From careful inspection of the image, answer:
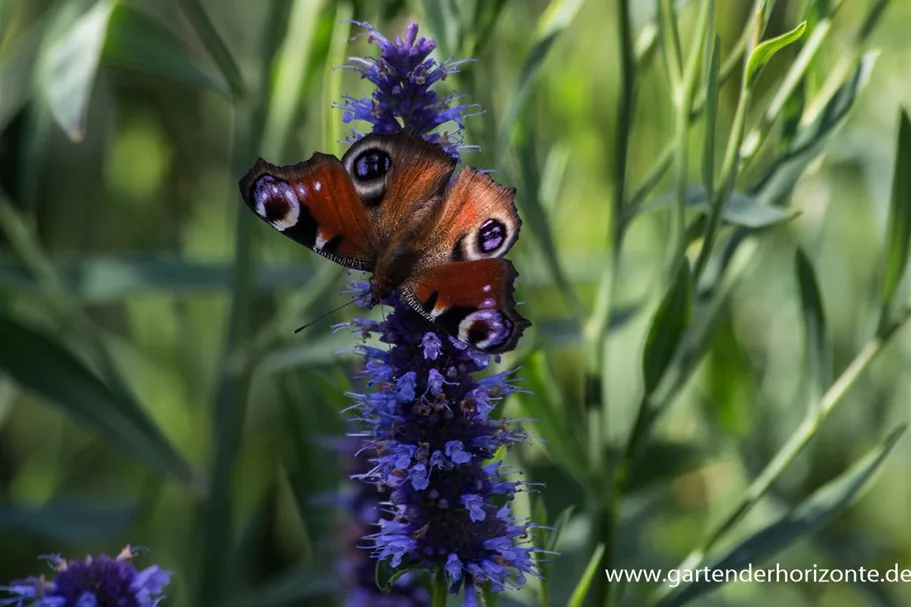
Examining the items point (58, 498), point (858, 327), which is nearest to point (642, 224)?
point (858, 327)

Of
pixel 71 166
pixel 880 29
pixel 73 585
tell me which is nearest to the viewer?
pixel 73 585

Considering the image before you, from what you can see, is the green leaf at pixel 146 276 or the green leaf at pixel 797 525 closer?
the green leaf at pixel 797 525

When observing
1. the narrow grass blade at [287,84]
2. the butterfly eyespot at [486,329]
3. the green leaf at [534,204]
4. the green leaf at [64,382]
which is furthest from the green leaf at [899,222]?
the green leaf at [64,382]

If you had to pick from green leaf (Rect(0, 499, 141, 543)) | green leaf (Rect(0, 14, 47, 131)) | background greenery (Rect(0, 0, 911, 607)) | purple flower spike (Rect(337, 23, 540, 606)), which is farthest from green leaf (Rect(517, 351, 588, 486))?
green leaf (Rect(0, 14, 47, 131))

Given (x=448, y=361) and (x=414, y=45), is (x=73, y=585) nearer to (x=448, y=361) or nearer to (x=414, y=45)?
(x=448, y=361)

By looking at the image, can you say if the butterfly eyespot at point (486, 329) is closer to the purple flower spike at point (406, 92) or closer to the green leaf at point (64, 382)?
the purple flower spike at point (406, 92)
